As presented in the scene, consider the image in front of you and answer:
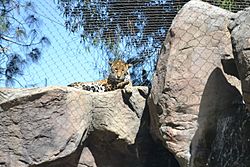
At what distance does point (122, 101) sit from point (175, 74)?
670 mm

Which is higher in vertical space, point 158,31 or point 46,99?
point 158,31

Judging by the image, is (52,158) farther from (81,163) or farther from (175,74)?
(175,74)

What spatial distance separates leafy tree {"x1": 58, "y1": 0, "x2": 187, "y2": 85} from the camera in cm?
319

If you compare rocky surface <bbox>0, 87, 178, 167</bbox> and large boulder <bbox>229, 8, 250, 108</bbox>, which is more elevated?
large boulder <bbox>229, 8, 250, 108</bbox>

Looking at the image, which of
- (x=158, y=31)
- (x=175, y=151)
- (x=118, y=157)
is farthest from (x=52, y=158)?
(x=158, y=31)

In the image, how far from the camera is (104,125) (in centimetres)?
314

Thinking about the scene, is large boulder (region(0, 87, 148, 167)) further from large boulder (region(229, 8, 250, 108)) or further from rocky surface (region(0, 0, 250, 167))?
large boulder (region(229, 8, 250, 108))

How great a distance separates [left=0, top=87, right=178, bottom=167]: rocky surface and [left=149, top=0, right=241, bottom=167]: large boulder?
0.50 metres

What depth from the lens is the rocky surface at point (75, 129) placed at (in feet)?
10.00

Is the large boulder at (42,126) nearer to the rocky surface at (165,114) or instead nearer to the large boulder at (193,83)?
the rocky surface at (165,114)

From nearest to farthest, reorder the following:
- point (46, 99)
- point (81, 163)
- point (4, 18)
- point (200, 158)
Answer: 1. point (200, 158)
2. point (46, 99)
3. point (81, 163)
4. point (4, 18)

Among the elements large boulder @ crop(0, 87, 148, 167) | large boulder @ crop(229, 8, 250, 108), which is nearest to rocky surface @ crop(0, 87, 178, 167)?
large boulder @ crop(0, 87, 148, 167)

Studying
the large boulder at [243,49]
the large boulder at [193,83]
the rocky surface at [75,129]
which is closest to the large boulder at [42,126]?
the rocky surface at [75,129]

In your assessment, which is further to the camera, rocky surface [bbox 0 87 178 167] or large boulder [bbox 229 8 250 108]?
rocky surface [bbox 0 87 178 167]
